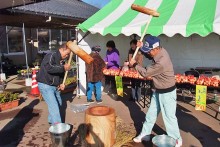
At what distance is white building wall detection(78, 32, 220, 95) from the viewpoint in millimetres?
8758

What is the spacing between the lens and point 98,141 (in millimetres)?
4684

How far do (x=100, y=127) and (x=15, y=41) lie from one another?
593 inches

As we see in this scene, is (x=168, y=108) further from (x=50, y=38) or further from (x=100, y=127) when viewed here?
(x=50, y=38)

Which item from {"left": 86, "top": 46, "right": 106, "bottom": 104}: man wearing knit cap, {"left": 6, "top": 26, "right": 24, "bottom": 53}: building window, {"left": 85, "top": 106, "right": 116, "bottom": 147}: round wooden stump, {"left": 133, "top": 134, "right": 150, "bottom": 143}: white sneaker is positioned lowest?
{"left": 133, "top": 134, "right": 150, "bottom": 143}: white sneaker

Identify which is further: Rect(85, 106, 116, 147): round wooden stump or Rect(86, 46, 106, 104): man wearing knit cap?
Rect(86, 46, 106, 104): man wearing knit cap

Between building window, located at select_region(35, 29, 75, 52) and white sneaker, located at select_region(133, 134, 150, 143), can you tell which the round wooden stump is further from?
building window, located at select_region(35, 29, 75, 52)

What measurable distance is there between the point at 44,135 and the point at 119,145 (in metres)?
1.71

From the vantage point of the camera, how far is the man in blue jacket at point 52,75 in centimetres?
501

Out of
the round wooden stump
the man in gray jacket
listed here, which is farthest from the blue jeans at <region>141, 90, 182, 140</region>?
the round wooden stump

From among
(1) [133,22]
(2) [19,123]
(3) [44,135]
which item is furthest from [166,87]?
(2) [19,123]

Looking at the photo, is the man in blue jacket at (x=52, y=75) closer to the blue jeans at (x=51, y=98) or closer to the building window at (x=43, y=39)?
the blue jeans at (x=51, y=98)

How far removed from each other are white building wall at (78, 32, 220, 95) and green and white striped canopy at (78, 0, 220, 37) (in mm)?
1067

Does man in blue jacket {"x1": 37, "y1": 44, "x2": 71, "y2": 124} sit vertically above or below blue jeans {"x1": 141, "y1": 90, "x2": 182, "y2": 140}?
above

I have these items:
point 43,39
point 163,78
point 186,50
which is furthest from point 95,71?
point 43,39
